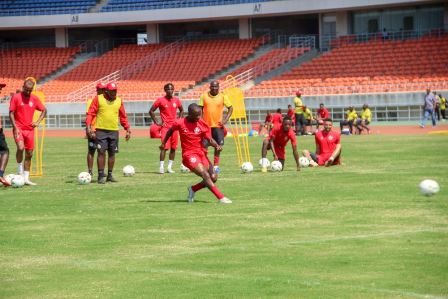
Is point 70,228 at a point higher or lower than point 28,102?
lower

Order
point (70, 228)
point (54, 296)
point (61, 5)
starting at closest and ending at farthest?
point (54, 296), point (70, 228), point (61, 5)

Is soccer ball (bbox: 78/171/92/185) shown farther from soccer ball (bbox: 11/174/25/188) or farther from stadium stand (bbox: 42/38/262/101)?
stadium stand (bbox: 42/38/262/101)

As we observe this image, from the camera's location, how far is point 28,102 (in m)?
23.3

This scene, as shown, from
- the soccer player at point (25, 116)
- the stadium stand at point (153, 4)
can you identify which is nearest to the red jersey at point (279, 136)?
the soccer player at point (25, 116)

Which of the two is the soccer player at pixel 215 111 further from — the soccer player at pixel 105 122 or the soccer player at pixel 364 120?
the soccer player at pixel 364 120

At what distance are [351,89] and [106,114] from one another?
33598 millimetres

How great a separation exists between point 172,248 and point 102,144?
993 centimetres

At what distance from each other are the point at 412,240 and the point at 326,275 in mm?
2500

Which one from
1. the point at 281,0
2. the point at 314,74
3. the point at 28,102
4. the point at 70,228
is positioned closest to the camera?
the point at 70,228

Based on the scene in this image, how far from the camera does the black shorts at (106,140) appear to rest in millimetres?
23359

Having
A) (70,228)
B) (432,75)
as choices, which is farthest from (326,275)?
(432,75)

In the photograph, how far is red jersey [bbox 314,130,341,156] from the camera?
26.9m

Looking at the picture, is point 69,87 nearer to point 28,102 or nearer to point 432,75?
point 432,75

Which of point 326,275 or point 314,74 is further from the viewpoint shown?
point 314,74
